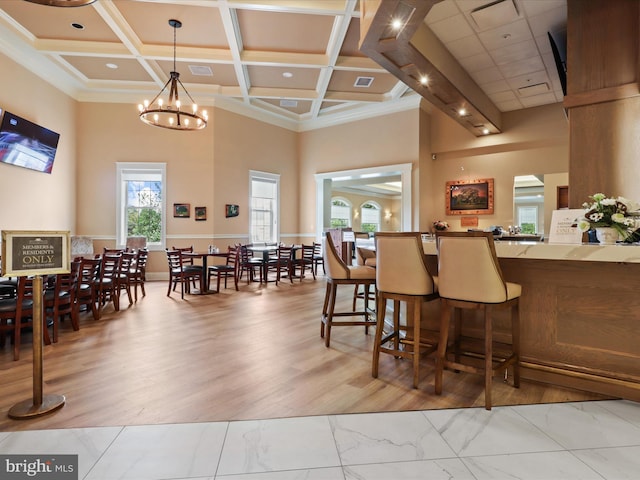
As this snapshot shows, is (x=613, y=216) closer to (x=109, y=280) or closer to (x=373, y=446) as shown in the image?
(x=373, y=446)

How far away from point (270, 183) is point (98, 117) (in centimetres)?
412

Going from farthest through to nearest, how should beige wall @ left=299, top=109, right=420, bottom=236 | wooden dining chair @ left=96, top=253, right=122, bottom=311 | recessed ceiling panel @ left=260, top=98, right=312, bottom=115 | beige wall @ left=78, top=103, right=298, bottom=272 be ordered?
recessed ceiling panel @ left=260, top=98, right=312, bottom=115 → beige wall @ left=299, top=109, right=420, bottom=236 → beige wall @ left=78, top=103, right=298, bottom=272 → wooden dining chair @ left=96, top=253, right=122, bottom=311

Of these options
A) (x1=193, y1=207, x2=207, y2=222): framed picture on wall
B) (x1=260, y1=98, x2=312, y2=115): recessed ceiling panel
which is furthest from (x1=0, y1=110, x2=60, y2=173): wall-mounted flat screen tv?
(x1=260, y1=98, x2=312, y2=115): recessed ceiling panel

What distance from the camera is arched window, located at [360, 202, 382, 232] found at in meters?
16.7

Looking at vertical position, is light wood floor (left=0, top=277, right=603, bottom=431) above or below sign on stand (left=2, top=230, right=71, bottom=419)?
below

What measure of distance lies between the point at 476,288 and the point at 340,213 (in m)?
13.8

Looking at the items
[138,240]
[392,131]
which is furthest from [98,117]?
[392,131]

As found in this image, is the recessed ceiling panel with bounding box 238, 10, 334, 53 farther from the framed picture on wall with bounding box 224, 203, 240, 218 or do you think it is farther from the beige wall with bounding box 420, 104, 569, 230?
the beige wall with bounding box 420, 104, 569, 230

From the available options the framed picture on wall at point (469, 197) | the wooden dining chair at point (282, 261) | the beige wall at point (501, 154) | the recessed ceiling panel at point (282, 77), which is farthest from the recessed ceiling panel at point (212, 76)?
the framed picture on wall at point (469, 197)

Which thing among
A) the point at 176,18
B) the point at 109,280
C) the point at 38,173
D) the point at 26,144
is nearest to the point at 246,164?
the point at 176,18

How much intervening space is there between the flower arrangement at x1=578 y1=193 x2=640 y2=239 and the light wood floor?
1.14m

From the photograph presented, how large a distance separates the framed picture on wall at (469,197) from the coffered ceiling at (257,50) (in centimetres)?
166

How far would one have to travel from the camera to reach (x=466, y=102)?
545 centimetres

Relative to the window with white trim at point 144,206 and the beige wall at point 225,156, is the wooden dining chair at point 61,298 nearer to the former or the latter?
the beige wall at point 225,156
